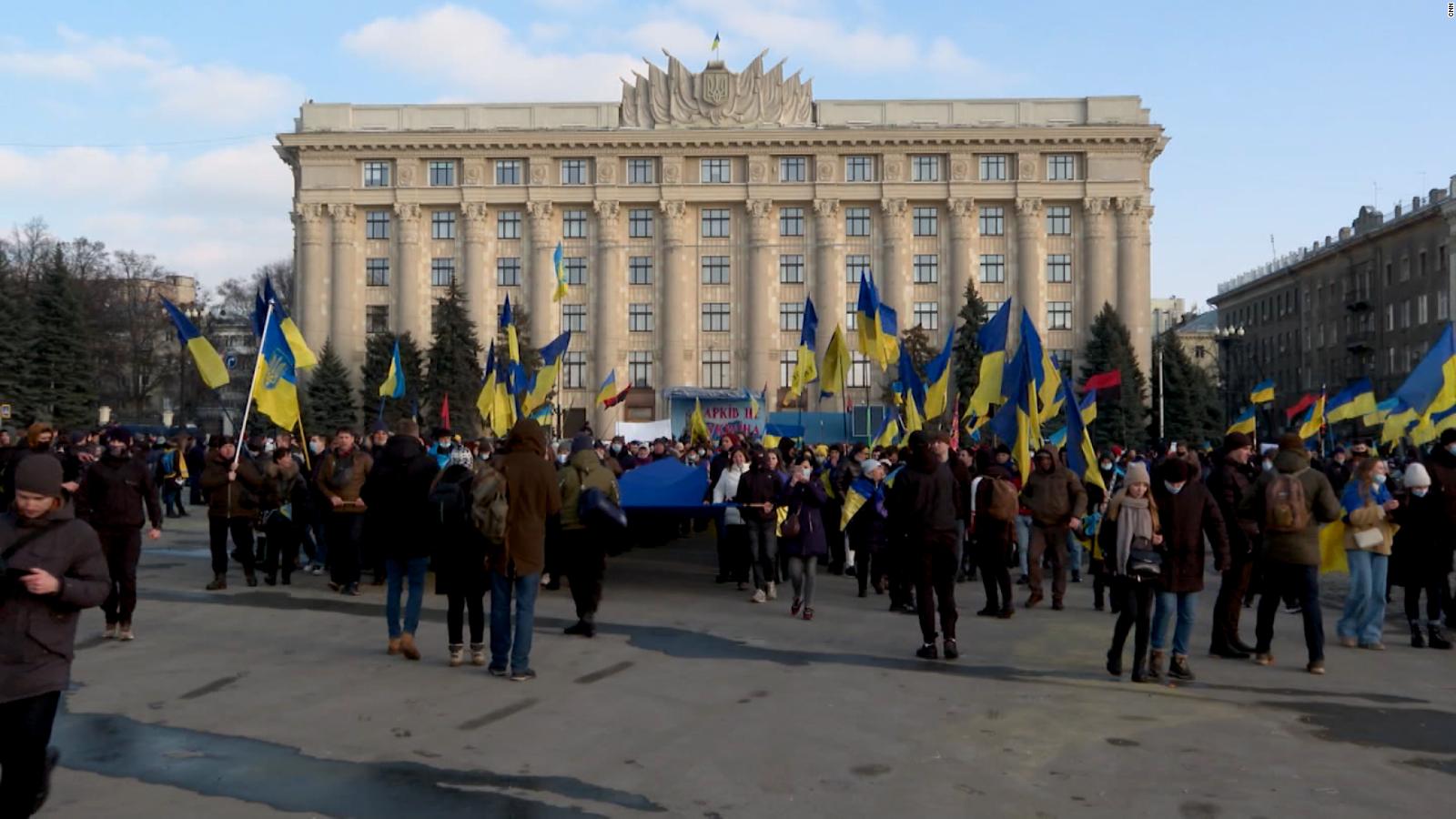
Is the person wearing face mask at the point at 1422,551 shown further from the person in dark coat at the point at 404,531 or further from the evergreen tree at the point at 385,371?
the evergreen tree at the point at 385,371

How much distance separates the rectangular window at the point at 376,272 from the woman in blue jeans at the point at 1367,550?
68692 millimetres

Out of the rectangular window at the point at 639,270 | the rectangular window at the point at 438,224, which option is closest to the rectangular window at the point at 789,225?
the rectangular window at the point at 639,270

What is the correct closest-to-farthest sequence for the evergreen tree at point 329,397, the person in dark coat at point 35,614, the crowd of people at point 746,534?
1. the person in dark coat at point 35,614
2. the crowd of people at point 746,534
3. the evergreen tree at point 329,397

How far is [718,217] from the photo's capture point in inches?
2945

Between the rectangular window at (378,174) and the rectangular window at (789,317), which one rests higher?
the rectangular window at (378,174)

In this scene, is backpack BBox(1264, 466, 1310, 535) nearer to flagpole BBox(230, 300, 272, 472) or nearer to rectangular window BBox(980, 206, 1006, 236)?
flagpole BBox(230, 300, 272, 472)

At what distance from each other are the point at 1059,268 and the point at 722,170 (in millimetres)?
19044

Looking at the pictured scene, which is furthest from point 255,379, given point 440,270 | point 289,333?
point 440,270

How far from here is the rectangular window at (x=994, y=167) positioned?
73438mm

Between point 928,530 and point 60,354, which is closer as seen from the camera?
point 928,530

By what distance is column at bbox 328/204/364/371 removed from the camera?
74.8 m

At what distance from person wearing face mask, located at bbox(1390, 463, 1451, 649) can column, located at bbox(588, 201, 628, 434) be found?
6215cm

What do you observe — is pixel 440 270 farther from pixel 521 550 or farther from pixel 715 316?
pixel 521 550

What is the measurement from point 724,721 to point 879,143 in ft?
220
